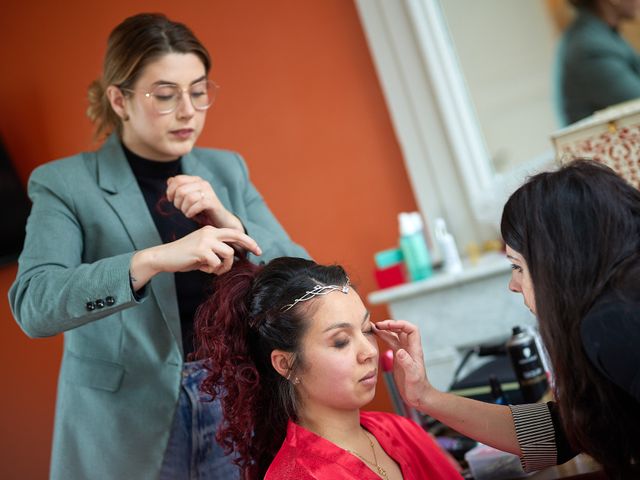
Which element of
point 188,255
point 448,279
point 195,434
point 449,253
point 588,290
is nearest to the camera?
point 588,290

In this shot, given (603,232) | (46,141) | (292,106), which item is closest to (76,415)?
(603,232)

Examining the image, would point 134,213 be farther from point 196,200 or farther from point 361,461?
point 361,461

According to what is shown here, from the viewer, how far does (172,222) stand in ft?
5.87

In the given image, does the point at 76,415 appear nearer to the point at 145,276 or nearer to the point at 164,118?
the point at 145,276

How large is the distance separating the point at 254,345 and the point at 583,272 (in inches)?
26.7

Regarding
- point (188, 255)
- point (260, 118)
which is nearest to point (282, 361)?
point (188, 255)

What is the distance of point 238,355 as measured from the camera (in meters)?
1.55

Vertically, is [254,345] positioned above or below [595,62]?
below

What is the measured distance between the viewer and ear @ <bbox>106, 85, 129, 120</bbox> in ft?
5.79

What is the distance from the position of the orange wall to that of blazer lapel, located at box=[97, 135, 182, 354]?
1407 mm

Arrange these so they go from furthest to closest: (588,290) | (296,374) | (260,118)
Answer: (260,118) → (296,374) → (588,290)

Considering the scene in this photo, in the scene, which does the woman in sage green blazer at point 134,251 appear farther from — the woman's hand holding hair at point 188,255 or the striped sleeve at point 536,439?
the striped sleeve at point 536,439

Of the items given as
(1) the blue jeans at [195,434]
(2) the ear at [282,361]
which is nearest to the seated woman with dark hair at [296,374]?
(2) the ear at [282,361]

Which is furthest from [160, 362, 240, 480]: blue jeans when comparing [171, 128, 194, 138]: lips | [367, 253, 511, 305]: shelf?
[367, 253, 511, 305]: shelf
